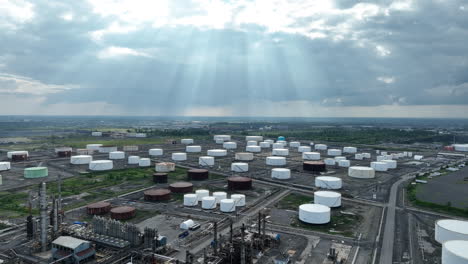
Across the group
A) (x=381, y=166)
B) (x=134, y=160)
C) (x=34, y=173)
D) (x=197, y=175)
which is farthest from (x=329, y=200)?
(x=34, y=173)

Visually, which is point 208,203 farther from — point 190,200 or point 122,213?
point 122,213

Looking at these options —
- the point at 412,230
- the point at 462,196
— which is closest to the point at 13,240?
the point at 412,230

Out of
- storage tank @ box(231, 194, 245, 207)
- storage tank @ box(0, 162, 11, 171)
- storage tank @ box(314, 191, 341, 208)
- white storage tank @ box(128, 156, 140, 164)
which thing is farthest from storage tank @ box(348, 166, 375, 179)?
storage tank @ box(0, 162, 11, 171)

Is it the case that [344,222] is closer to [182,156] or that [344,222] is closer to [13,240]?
[13,240]

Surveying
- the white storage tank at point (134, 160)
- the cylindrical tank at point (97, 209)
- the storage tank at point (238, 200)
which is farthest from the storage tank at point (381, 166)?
the cylindrical tank at point (97, 209)

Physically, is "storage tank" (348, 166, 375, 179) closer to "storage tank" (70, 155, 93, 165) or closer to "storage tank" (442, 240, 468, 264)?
"storage tank" (442, 240, 468, 264)

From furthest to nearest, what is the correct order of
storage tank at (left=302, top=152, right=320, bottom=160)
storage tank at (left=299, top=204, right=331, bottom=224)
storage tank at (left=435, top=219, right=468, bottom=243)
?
storage tank at (left=302, top=152, right=320, bottom=160) → storage tank at (left=299, top=204, right=331, bottom=224) → storage tank at (left=435, top=219, right=468, bottom=243)

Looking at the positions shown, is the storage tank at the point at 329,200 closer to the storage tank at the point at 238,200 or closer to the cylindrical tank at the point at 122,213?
the storage tank at the point at 238,200
